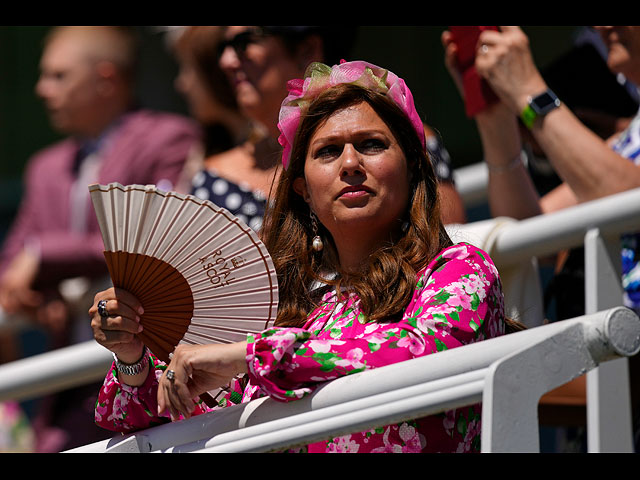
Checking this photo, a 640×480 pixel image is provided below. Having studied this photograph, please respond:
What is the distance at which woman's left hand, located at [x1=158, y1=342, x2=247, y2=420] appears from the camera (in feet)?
7.02

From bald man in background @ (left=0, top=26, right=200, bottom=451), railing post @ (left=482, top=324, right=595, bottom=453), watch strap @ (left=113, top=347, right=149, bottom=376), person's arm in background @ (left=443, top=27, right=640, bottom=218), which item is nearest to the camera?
railing post @ (left=482, top=324, right=595, bottom=453)

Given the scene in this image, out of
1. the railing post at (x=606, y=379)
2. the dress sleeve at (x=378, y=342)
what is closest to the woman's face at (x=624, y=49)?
the railing post at (x=606, y=379)

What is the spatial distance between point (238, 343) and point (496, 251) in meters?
1.05

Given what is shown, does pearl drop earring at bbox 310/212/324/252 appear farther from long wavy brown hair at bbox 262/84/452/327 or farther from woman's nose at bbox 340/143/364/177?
woman's nose at bbox 340/143/364/177

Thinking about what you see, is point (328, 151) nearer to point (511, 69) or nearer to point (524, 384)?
point (524, 384)

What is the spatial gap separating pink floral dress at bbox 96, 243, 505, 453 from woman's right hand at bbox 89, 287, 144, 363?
0.13 metres

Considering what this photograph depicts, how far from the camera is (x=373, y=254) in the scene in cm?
242

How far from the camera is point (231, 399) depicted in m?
2.50

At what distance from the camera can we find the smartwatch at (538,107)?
3.23 metres

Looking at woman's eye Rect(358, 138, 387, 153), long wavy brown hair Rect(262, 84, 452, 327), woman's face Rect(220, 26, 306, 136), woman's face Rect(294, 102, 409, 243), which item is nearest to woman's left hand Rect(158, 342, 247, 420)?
long wavy brown hair Rect(262, 84, 452, 327)

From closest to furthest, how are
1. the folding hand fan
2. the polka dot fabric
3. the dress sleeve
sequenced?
the dress sleeve, the folding hand fan, the polka dot fabric

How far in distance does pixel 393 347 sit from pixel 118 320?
53 cm
